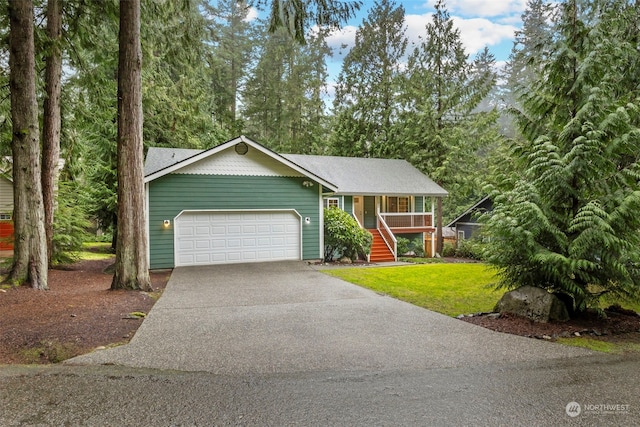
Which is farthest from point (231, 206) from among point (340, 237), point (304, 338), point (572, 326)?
point (572, 326)

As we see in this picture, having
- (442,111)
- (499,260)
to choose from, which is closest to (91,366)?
(499,260)

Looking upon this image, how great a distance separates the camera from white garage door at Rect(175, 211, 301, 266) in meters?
12.5

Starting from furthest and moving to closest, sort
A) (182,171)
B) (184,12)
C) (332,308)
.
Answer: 1. (182,171)
2. (184,12)
3. (332,308)

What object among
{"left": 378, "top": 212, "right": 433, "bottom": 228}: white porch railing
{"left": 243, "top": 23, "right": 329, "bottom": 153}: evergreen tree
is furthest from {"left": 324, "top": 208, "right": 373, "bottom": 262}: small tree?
{"left": 243, "top": 23, "right": 329, "bottom": 153}: evergreen tree

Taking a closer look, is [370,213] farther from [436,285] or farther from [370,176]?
[436,285]

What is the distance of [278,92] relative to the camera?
88.9 feet

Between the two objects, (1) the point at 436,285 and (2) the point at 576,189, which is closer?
(2) the point at 576,189

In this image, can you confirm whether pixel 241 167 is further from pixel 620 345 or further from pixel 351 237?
pixel 620 345

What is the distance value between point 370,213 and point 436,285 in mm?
9054

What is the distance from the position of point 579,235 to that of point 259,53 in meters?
28.5

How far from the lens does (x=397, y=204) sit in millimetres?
19562

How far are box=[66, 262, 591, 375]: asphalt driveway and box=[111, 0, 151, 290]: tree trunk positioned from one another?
1.12 m

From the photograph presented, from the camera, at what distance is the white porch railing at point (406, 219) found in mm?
18234

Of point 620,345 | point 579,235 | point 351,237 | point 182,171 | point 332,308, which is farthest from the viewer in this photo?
point 351,237
